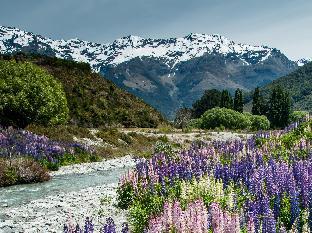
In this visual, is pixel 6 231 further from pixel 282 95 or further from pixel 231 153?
pixel 282 95

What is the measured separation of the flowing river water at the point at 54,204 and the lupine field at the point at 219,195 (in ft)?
4.93

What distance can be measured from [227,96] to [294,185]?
4926 inches

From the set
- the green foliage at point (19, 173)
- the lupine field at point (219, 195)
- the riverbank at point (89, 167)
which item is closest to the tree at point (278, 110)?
the riverbank at point (89, 167)

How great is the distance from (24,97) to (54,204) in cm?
2756

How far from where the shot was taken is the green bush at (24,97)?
4559 cm

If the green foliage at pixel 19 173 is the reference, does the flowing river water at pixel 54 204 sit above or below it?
below

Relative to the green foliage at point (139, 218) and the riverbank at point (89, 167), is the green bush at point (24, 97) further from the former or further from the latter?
the green foliage at point (139, 218)

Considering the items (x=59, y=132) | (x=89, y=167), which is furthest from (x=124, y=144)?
(x=89, y=167)

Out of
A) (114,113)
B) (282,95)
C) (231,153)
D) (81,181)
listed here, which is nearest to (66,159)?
(81,181)

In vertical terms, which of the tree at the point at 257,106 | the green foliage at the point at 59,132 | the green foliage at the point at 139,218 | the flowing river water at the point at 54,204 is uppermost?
the tree at the point at 257,106

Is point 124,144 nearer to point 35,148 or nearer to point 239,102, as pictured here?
point 35,148

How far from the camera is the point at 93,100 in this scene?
95.7 metres

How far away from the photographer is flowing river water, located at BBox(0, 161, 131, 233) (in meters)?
16.0

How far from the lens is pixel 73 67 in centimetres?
10850
